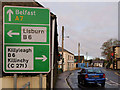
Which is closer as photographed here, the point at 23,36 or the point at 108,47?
the point at 23,36

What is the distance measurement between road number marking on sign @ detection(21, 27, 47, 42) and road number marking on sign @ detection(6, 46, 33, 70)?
0.21 metres

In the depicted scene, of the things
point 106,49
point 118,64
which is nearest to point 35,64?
point 118,64

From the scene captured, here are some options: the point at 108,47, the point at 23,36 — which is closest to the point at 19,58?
the point at 23,36

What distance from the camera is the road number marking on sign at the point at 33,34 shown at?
338 cm

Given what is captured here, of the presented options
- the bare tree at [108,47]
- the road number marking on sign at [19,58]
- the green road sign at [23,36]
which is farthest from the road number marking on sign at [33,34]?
the bare tree at [108,47]

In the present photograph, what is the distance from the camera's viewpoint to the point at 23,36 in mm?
3410

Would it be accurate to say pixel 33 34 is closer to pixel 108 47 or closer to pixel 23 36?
pixel 23 36

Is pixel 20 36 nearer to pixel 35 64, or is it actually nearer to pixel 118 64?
pixel 35 64

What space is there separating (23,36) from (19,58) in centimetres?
46

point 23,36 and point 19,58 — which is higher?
point 23,36

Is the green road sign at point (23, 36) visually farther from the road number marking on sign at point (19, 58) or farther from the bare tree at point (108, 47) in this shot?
the bare tree at point (108, 47)

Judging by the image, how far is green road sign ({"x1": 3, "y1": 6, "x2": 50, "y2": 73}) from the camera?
3.39 metres

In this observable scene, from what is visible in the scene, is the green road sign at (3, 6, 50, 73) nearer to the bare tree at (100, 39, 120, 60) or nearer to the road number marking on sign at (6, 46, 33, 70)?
the road number marking on sign at (6, 46, 33, 70)

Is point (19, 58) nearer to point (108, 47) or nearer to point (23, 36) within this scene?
point (23, 36)
